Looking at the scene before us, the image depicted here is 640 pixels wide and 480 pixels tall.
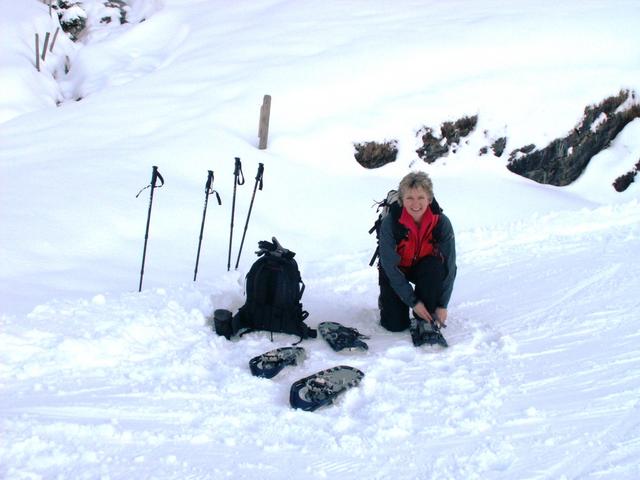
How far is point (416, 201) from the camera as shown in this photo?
3984 mm

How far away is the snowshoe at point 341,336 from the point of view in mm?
3936

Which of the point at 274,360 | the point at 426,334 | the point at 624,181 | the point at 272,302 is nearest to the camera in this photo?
the point at 274,360

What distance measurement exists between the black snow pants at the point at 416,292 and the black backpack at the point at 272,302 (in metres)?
0.54

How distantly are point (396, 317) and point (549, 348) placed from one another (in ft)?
3.29

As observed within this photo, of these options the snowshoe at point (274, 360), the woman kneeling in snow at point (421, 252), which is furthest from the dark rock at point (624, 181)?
the snowshoe at point (274, 360)

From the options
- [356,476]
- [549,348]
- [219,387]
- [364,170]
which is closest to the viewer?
[356,476]

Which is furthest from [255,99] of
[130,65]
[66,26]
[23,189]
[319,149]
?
A: [66,26]

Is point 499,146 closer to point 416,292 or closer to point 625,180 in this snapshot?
point 625,180

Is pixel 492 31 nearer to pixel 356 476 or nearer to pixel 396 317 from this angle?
pixel 396 317

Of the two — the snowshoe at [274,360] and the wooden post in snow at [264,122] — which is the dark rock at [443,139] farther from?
the snowshoe at [274,360]

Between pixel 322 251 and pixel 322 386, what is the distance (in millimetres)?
3923

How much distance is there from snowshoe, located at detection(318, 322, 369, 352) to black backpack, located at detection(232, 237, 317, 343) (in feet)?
0.32

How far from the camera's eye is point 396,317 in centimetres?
434

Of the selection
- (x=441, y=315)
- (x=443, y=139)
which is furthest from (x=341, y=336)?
(x=443, y=139)
